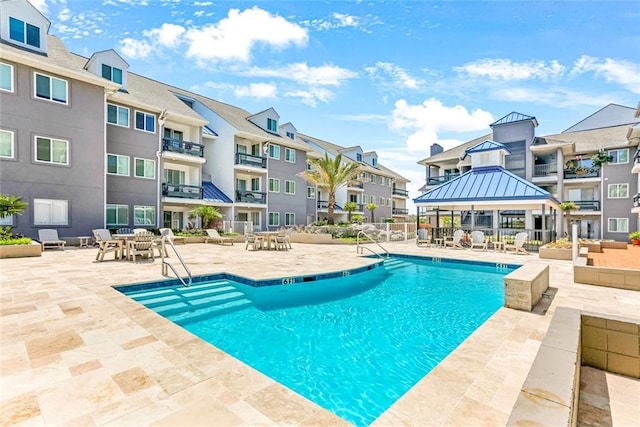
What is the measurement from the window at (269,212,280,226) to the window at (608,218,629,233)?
27.8 m

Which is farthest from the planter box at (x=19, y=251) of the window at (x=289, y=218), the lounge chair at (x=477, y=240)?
the lounge chair at (x=477, y=240)

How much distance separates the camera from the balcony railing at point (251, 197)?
25.1m

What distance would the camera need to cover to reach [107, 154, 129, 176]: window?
1875 centimetres

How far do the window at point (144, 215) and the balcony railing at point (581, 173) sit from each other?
33.9 m

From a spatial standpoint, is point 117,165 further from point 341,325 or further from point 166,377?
point 166,377

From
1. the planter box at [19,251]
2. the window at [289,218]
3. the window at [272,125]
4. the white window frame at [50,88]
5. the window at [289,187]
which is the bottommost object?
the planter box at [19,251]

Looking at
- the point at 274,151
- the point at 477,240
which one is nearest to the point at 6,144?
the point at 274,151

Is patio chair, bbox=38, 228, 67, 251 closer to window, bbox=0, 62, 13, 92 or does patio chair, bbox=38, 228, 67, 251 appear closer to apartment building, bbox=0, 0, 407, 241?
apartment building, bbox=0, 0, 407, 241

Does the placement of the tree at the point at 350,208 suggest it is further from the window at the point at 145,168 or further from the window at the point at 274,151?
the window at the point at 145,168

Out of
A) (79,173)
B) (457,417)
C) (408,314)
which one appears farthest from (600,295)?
(79,173)

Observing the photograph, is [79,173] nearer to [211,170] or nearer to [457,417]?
[211,170]

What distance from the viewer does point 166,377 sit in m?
3.20

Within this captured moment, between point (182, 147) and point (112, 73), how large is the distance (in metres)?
5.60

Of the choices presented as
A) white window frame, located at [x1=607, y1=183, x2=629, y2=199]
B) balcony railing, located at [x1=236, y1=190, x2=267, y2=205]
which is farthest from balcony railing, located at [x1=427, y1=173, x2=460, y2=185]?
balcony railing, located at [x1=236, y1=190, x2=267, y2=205]
